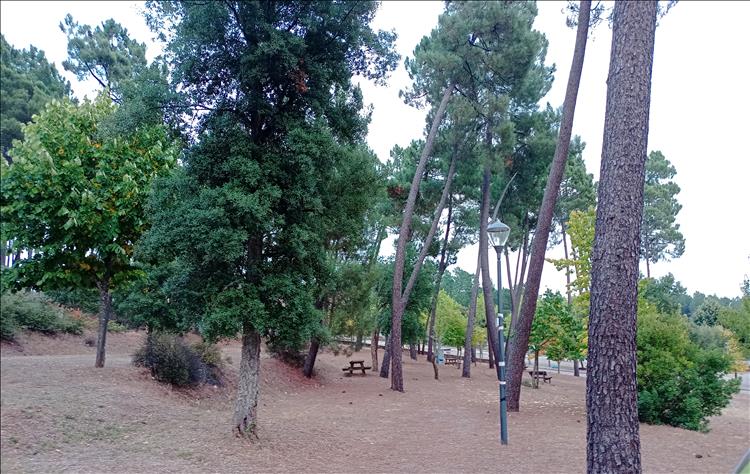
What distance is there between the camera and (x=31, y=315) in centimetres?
387

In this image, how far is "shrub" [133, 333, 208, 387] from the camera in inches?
464

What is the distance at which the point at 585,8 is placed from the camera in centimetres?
1238

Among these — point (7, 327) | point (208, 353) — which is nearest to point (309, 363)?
point (208, 353)

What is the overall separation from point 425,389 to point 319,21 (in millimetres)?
15744

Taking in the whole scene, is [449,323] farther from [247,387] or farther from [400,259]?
[247,387]

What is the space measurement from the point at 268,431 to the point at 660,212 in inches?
1284

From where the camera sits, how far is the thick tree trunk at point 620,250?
17.5 feet

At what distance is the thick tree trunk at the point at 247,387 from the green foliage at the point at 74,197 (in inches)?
88.4

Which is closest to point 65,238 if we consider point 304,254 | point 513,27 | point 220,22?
point 304,254

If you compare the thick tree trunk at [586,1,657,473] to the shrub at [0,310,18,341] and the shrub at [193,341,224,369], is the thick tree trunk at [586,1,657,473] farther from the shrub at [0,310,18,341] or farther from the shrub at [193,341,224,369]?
the shrub at [193,341,224,369]

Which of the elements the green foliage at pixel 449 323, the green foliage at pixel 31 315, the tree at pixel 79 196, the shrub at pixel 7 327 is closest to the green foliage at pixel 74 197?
the tree at pixel 79 196

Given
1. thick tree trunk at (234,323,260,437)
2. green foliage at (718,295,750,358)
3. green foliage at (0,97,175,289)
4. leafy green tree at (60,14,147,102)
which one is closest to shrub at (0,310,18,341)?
green foliage at (0,97,175,289)

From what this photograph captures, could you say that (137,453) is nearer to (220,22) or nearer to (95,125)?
(95,125)

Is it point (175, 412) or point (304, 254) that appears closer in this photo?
point (304, 254)
